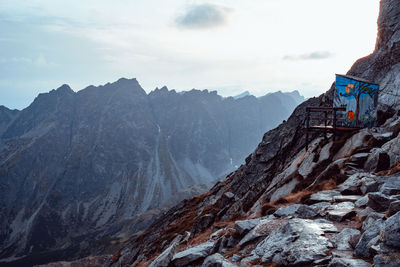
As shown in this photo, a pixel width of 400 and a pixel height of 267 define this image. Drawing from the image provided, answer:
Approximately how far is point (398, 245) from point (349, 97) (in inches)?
903

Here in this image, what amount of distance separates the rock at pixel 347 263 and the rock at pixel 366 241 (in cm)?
56

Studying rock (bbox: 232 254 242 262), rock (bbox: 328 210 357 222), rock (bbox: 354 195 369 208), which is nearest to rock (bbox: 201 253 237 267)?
rock (bbox: 232 254 242 262)

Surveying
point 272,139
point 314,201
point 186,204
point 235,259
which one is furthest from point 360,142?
point 186,204

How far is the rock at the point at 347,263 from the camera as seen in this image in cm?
880

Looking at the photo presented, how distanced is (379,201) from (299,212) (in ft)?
14.7

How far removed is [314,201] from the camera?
1758 centimetres

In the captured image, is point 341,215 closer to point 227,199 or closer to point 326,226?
point 326,226

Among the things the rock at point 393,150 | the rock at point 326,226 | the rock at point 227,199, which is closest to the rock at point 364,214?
the rock at point 326,226

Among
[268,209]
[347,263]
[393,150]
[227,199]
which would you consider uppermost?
[393,150]

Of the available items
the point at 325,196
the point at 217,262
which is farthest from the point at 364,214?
the point at 217,262

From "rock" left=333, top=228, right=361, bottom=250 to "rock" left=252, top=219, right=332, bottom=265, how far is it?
35 centimetres

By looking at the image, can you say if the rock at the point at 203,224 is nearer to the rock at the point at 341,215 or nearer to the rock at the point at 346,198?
the rock at the point at 346,198

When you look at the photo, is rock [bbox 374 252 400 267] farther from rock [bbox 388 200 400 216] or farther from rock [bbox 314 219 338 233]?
rock [bbox 314 219 338 233]

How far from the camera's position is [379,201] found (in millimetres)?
11844
